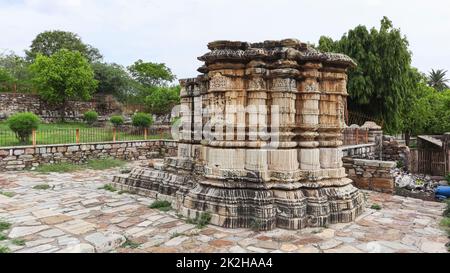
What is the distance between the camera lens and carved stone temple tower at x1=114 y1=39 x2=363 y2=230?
4.66 metres

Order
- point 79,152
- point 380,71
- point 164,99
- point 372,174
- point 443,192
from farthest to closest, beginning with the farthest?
point 164,99
point 380,71
point 79,152
point 372,174
point 443,192

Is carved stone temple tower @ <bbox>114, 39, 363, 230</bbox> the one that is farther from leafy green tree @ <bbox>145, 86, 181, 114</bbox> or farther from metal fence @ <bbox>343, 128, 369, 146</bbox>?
leafy green tree @ <bbox>145, 86, 181, 114</bbox>

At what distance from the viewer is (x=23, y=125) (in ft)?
36.1

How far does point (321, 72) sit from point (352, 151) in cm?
531

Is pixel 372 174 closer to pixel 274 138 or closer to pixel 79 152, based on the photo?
pixel 274 138

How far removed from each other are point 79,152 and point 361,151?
9.41 metres

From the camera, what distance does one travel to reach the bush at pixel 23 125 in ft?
35.9

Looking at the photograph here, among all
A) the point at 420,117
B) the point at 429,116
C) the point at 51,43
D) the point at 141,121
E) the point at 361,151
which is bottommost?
the point at 361,151

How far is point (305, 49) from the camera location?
5168 mm

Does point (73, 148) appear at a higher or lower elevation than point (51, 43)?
lower

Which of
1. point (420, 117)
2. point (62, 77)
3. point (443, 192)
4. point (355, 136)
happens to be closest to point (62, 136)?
point (355, 136)

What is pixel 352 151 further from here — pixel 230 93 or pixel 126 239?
pixel 126 239

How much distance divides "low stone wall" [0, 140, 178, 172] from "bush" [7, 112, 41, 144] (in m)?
1.22

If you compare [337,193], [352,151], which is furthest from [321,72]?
[352,151]
